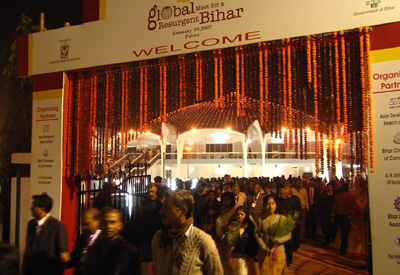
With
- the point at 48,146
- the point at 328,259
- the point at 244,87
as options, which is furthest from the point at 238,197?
the point at 48,146

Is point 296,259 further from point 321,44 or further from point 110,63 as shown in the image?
point 110,63

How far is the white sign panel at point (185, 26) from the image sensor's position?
432cm

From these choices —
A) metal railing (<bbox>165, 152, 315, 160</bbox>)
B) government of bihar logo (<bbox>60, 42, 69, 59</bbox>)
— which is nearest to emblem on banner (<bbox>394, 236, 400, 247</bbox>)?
government of bihar logo (<bbox>60, 42, 69, 59</bbox>)

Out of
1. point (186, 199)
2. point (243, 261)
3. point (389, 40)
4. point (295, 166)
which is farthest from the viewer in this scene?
point (295, 166)

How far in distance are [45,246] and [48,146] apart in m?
2.84

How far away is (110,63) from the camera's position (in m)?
5.79

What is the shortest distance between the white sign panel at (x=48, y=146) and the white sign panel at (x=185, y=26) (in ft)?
1.95

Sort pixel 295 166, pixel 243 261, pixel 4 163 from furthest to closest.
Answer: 1. pixel 295 166
2. pixel 4 163
3. pixel 243 261

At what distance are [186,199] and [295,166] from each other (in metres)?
28.0

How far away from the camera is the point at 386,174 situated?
13.1 feet

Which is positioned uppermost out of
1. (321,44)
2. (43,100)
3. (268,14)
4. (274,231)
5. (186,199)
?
(268,14)

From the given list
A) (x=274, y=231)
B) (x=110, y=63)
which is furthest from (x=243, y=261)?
(x=110, y=63)

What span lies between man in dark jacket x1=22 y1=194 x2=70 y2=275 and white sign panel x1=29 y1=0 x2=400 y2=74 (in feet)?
9.20

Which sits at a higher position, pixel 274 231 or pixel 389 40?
pixel 389 40
